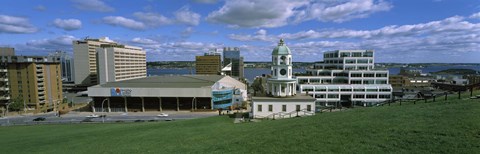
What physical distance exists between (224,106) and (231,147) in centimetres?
5715

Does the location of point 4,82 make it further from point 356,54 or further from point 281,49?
point 356,54

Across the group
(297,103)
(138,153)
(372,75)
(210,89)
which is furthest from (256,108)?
(372,75)

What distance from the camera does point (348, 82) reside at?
246 ft

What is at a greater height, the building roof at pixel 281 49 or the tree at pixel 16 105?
the building roof at pixel 281 49

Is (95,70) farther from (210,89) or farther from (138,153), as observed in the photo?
(138,153)

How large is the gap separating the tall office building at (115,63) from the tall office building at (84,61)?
6.50m

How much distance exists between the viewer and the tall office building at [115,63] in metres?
116

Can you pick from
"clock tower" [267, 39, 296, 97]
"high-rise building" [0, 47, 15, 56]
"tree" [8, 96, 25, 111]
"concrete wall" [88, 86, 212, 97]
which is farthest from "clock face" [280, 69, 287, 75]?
"high-rise building" [0, 47, 15, 56]

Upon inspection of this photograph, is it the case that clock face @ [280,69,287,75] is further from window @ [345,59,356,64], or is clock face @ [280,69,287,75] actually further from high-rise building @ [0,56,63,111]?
high-rise building @ [0,56,63,111]

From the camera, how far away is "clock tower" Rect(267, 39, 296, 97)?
3869 cm

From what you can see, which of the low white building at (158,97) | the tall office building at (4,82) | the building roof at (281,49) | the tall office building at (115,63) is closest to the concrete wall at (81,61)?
the tall office building at (115,63)

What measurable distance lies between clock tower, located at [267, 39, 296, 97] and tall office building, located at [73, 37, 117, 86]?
117m

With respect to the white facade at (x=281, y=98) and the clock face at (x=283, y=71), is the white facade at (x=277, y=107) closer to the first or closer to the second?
the white facade at (x=281, y=98)

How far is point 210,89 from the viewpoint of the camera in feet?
215
